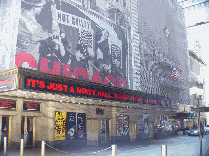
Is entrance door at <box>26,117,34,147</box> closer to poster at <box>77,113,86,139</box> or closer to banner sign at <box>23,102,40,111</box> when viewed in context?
banner sign at <box>23,102,40,111</box>

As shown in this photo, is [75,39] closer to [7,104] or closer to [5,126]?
[7,104]

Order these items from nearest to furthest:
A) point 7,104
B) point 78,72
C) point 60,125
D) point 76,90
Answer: point 76,90, point 7,104, point 60,125, point 78,72

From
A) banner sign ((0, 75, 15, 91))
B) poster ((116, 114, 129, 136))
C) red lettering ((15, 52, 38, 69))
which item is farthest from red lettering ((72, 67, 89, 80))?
banner sign ((0, 75, 15, 91))

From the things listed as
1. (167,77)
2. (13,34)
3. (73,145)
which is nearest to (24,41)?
(13,34)

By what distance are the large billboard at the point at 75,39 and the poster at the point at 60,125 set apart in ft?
10.5

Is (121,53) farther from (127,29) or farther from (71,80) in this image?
(71,80)

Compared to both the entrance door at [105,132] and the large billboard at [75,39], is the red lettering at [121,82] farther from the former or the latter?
the entrance door at [105,132]

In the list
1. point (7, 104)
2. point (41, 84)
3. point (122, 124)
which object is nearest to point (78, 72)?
point (7, 104)

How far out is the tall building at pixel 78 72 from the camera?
51.4ft

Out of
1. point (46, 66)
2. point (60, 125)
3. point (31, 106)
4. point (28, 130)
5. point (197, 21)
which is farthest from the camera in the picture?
point (197, 21)

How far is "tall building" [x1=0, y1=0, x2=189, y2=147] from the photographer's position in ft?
51.4

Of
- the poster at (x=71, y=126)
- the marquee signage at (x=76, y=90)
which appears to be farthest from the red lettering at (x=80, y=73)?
the poster at (x=71, y=126)

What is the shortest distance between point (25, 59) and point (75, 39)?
519 centimetres

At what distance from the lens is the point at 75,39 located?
64.5 feet
